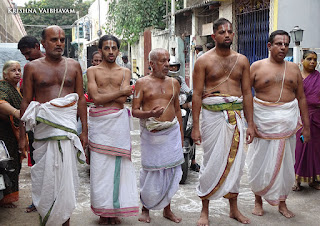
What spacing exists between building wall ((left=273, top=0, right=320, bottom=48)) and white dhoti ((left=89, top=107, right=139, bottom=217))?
857 cm

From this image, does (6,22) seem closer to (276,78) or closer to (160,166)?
(160,166)

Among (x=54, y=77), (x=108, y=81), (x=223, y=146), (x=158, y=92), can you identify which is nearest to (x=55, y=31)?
(x=54, y=77)

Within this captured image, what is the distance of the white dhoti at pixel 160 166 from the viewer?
4492 mm

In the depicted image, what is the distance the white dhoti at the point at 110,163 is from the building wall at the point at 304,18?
8568mm

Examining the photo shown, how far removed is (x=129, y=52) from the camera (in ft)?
94.8

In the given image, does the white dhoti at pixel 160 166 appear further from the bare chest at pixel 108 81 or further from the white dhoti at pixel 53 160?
the white dhoti at pixel 53 160

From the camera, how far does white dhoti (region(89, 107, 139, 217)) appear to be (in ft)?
14.2

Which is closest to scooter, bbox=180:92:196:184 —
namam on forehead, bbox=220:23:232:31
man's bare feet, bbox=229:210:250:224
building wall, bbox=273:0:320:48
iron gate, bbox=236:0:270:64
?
man's bare feet, bbox=229:210:250:224

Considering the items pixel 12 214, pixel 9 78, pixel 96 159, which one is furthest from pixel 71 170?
pixel 9 78

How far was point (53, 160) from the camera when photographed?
394 cm

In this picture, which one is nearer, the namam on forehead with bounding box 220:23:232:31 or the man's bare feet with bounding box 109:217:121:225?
the namam on forehead with bounding box 220:23:232:31

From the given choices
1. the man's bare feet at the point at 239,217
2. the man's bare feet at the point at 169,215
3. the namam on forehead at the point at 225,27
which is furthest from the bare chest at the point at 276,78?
the man's bare feet at the point at 169,215

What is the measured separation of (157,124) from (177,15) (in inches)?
630

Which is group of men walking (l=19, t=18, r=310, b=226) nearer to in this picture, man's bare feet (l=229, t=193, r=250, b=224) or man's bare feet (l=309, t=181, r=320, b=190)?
man's bare feet (l=229, t=193, r=250, b=224)
